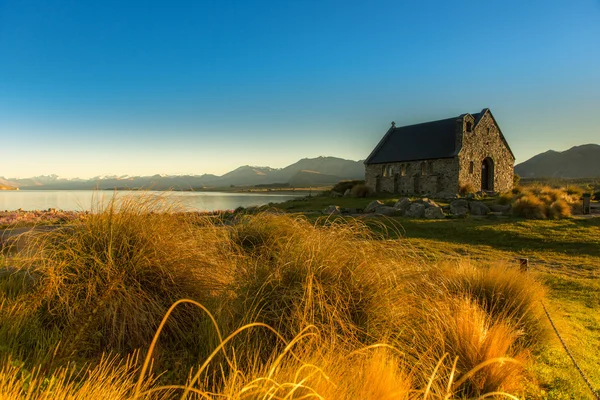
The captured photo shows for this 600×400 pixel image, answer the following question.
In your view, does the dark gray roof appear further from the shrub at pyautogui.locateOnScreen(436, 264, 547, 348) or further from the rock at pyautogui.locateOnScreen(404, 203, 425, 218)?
the shrub at pyautogui.locateOnScreen(436, 264, 547, 348)

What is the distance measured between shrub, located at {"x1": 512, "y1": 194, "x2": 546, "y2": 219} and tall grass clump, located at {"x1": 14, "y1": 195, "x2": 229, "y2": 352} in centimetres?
1407

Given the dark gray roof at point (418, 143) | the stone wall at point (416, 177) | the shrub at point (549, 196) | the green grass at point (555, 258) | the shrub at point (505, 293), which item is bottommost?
the green grass at point (555, 258)

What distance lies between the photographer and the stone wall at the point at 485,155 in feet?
89.7

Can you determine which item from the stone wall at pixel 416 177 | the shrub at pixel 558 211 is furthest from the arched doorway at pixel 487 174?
the shrub at pixel 558 211

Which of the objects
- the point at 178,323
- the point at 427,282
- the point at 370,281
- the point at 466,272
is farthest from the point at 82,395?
the point at 466,272

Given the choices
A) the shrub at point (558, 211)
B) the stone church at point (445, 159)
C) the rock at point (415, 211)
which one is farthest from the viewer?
the stone church at point (445, 159)

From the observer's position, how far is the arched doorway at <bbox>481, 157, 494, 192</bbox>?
29938 mm

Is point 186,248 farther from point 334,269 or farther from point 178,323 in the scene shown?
point 334,269

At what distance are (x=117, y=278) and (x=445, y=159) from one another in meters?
28.1

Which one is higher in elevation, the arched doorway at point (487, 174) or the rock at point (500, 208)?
the arched doorway at point (487, 174)

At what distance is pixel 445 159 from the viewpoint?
27703mm

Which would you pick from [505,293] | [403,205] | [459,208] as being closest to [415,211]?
[403,205]

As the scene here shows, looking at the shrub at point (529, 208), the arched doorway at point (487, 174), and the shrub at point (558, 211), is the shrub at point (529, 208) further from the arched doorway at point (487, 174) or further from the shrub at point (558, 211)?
the arched doorway at point (487, 174)

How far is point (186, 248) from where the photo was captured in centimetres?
391
